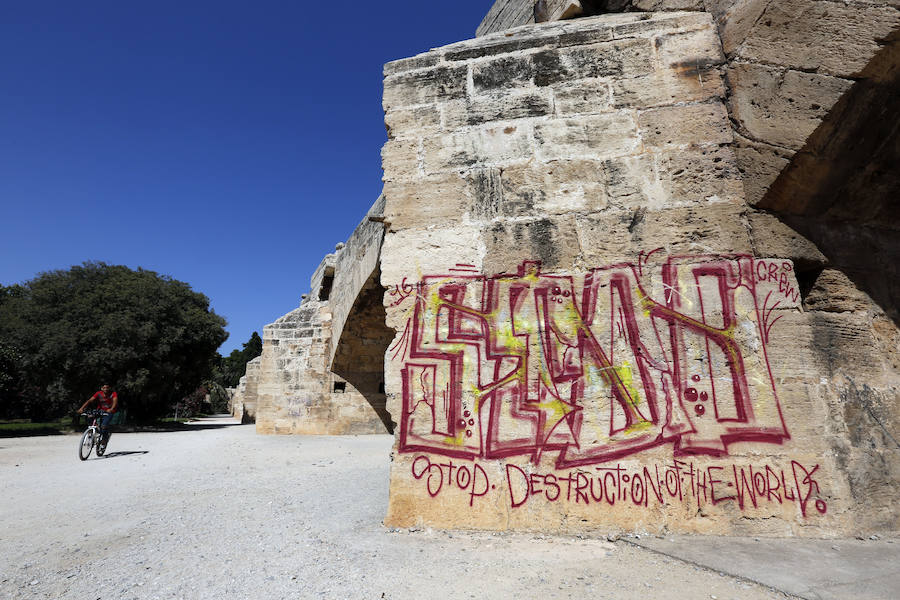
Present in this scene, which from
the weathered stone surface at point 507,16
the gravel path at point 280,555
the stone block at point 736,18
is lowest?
the gravel path at point 280,555

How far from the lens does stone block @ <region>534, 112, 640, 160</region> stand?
10.1ft

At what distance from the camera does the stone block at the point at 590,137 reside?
3064 millimetres

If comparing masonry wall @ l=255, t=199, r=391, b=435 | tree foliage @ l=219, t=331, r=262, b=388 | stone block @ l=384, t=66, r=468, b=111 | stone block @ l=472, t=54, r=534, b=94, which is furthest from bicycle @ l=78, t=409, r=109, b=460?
tree foliage @ l=219, t=331, r=262, b=388

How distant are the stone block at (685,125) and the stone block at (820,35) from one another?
0.43 metres

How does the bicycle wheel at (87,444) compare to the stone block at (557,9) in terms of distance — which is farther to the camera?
the bicycle wheel at (87,444)

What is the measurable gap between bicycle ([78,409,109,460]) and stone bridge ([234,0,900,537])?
6478 millimetres

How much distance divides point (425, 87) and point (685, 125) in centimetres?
185

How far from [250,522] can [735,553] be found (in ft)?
9.37

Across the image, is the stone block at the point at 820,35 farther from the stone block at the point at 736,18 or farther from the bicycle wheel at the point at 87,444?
the bicycle wheel at the point at 87,444

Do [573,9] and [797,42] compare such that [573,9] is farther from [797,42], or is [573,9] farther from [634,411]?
[634,411]

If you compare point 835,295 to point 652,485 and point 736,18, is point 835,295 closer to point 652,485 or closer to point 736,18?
point 652,485

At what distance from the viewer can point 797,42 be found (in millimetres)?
2871

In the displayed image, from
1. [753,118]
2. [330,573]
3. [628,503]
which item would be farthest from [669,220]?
[330,573]

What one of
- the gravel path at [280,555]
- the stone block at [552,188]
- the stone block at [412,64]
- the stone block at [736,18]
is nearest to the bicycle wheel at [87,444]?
the gravel path at [280,555]
